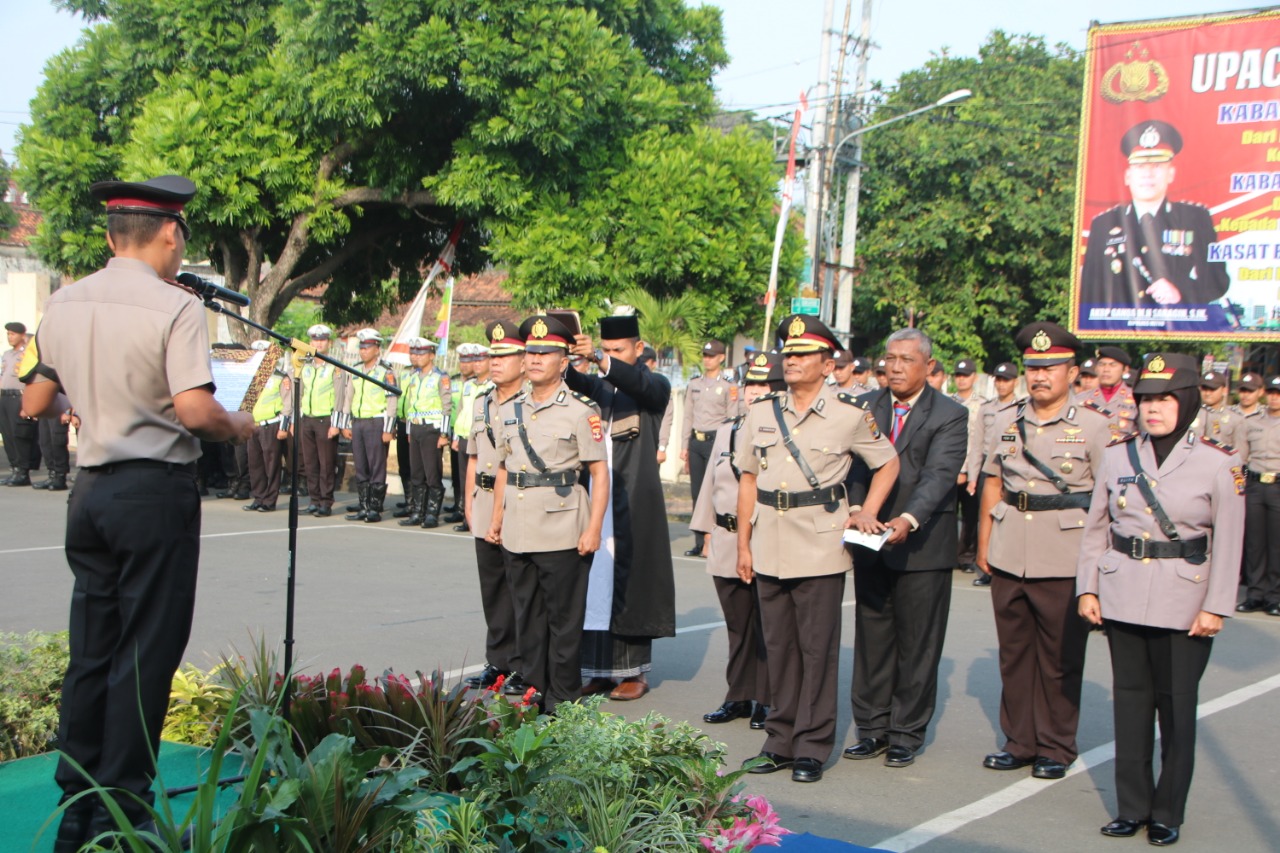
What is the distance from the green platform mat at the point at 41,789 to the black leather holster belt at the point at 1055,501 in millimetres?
3763

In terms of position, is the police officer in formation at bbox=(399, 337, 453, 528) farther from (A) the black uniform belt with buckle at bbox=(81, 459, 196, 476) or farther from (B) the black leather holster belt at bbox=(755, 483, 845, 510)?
(A) the black uniform belt with buckle at bbox=(81, 459, 196, 476)

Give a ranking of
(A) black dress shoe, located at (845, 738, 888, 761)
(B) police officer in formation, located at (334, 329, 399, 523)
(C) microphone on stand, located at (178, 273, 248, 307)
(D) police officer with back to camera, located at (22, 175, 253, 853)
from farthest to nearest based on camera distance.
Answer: (B) police officer in formation, located at (334, 329, 399, 523)
(A) black dress shoe, located at (845, 738, 888, 761)
(C) microphone on stand, located at (178, 273, 248, 307)
(D) police officer with back to camera, located at (22, 175, 253, 853)

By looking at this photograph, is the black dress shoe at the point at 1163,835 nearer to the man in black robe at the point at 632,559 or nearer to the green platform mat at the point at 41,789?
the man in black robe at the point at 632,559

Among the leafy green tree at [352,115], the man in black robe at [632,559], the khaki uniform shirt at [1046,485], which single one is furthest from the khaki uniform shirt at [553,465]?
the leafy green tree at [352,115]

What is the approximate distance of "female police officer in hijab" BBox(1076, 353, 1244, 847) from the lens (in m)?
4.96

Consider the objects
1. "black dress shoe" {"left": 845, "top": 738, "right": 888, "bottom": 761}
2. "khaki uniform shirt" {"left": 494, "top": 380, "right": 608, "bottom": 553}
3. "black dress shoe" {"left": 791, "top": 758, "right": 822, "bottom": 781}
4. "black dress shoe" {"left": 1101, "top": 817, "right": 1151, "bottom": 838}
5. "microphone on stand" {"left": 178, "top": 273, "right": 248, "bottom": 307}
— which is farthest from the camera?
"khaki uniform shirt" {"left": 494, "top": 380, "right": 608, "bottom": 553}

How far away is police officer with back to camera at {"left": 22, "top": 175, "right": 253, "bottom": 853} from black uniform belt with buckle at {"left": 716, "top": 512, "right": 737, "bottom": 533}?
346 centimetres

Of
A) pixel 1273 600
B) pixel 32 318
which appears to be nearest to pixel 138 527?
pixel 1273 600

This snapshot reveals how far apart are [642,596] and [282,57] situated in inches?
483

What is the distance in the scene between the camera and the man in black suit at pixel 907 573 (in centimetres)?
605

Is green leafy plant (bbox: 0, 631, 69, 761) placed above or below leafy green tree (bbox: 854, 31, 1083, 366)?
below

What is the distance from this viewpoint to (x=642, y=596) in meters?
7.11

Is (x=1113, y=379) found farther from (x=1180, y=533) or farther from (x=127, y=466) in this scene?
(x=127, y=466)

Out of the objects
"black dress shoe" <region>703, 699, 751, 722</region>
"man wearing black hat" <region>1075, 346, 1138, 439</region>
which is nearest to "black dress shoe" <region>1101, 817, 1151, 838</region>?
"black dress shoe" <region>703, 699, 751, 722</region>
